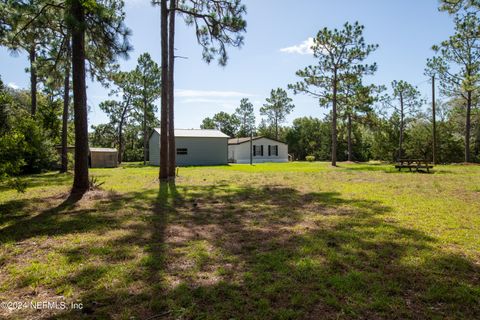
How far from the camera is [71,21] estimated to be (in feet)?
24.2

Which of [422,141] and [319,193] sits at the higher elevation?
[422,141]

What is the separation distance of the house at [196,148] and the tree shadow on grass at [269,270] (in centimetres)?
2329

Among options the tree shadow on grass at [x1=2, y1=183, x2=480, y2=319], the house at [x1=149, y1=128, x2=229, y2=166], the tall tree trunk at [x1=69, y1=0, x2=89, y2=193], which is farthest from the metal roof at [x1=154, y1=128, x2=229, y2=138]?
the tree shadow on grass at [x1=2, y1=183, x2=480, y2=319]

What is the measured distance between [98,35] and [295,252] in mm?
8444

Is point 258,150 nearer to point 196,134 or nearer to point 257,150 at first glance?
point 257,150

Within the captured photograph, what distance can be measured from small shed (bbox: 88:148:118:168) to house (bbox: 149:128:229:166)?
179 inches

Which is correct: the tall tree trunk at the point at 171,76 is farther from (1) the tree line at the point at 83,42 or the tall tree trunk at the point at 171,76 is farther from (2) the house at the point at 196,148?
(2) the house at the point at 196,148

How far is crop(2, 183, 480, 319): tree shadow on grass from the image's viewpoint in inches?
117

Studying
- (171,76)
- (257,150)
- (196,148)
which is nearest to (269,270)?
(171,76)

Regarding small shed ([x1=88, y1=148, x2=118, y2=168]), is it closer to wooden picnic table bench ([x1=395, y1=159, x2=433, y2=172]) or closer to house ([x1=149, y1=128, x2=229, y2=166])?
house ([x1=149, y1=128, x2=229, y2=166])

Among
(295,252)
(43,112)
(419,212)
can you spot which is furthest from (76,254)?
(43,112)

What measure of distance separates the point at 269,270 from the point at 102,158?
26045mm

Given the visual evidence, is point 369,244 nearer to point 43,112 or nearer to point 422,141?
point 43,112

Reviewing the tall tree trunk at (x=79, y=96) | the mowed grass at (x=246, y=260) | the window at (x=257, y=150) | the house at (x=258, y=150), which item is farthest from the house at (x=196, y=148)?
the mowed grass at (x=246, y=260)
